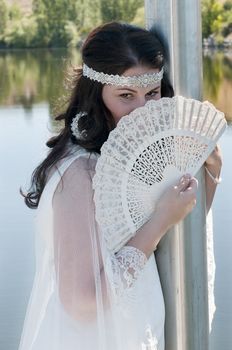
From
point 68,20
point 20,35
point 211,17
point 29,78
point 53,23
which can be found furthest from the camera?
point 20,35

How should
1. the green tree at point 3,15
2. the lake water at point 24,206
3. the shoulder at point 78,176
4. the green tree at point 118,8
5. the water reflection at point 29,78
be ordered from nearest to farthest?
the shoulder at point 78,176 → the lake water at point 24,206 → the water reflection at point 29,78 → the green tree at point 118,8 → the green tree at point 3,15

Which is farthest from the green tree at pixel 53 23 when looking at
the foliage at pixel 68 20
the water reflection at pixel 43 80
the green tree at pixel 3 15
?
the water reflection at pixel 43 80

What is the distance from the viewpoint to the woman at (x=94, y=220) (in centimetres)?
140

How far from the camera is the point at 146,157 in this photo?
1.39 meters

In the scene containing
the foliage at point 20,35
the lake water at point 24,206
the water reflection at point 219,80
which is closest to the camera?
the lake water at point 24,206

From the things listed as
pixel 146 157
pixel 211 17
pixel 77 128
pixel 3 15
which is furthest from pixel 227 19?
pixel 146 157

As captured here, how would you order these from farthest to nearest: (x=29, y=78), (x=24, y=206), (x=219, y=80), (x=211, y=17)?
(x=211, y=17)
(x=29, y=78)
(x=219, y=80)
(x=24, y=206)

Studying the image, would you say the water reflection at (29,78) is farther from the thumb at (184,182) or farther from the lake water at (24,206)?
the thumb at (184,182)

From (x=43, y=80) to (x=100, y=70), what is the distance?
19284 mm

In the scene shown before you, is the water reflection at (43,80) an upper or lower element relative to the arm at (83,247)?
lower

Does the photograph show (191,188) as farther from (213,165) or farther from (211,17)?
(211,17)

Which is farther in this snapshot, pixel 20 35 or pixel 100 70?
pixel 20 35

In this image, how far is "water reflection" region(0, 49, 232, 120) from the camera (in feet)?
51.8

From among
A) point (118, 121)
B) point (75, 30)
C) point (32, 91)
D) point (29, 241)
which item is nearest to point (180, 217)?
point (118, 121)
